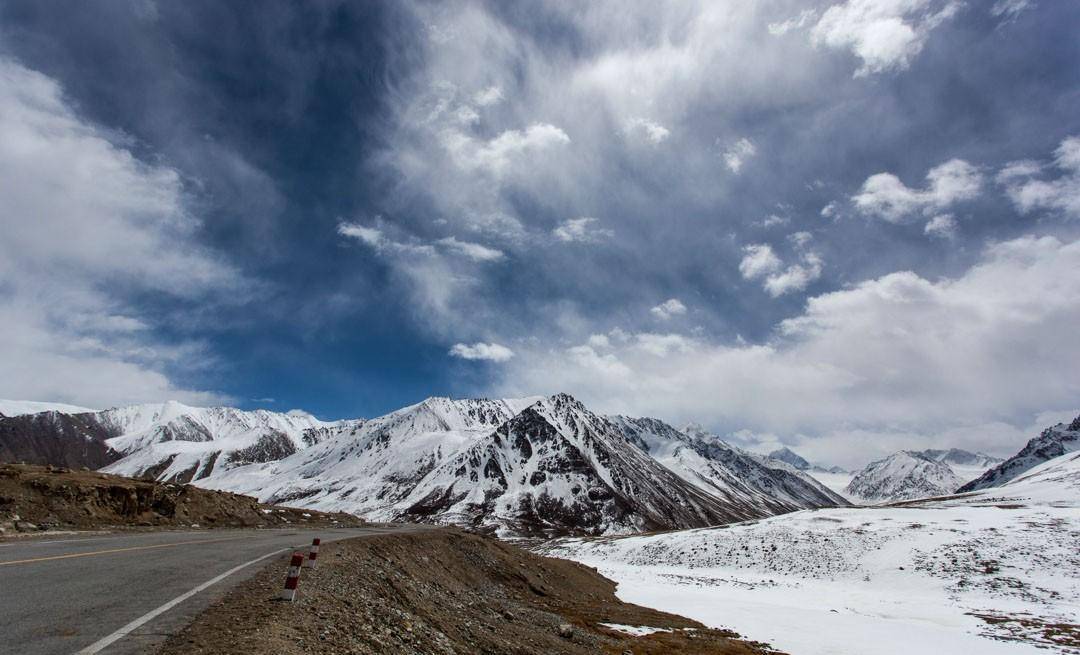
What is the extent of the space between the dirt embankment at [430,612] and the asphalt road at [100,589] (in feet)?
2.04

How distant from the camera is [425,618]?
1650cm

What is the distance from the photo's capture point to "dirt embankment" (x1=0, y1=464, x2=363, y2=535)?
1093 inches

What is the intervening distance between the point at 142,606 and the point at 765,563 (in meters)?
68.9

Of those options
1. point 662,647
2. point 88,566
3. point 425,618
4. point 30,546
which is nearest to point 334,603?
point 425,618

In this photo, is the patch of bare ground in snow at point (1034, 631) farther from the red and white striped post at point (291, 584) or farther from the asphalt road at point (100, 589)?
the asphalt road at point (100, 589)

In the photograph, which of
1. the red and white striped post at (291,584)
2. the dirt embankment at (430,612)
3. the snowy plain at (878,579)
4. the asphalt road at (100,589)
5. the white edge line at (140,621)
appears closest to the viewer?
the white edge line at (140,621)

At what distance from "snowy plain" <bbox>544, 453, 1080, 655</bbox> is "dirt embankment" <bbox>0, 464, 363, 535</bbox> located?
3364cm

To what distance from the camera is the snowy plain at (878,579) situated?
30.3 meters

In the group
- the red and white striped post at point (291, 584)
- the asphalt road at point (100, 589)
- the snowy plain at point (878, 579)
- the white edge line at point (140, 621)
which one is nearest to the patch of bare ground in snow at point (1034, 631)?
the snowy plain at point (878, 579)

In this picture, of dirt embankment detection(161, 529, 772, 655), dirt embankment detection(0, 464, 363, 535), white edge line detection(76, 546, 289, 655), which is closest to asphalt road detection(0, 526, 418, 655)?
white edge line detection(76, 546, 289, 655)

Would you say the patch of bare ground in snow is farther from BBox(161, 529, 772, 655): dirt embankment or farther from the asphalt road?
the asphalt road

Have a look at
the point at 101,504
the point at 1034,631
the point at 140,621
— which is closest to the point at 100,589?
the point at 140,621

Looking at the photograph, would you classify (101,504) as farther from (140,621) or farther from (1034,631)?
(1034,631)

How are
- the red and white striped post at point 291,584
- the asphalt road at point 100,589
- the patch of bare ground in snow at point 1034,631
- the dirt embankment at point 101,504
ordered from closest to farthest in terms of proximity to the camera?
the asphalt road at point 100,589 → the red and white striped post at point 291,584 → the dirt embankment at point 101,504 → the patch of bare ground in snow at point 1034,631
